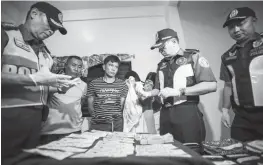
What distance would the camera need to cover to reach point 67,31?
2.55 feet

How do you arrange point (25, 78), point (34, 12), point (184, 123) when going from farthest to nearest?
point (184, 123), point (34, 12), point (25, 78)

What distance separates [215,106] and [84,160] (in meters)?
0.58

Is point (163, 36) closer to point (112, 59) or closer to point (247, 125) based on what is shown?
point (112, 59)

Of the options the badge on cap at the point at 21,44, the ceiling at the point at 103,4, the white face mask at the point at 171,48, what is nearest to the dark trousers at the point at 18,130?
the badge on cap at the point at 21,44

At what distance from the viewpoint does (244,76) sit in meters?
0.73

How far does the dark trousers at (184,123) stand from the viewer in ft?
2.46

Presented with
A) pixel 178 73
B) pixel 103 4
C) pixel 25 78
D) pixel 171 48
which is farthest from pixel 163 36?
pixel 25 78

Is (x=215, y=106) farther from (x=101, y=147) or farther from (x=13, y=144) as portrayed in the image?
(x=13, y=144)

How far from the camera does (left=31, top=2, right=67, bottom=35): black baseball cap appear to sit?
67 centimetres

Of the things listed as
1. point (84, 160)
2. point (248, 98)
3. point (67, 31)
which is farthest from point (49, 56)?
point (248, 98)

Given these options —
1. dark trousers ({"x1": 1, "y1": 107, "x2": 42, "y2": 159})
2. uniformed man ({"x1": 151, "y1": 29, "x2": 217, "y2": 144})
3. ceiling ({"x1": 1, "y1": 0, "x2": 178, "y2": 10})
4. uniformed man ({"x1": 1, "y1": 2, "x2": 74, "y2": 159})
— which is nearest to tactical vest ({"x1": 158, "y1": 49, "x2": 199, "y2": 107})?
uniformed man ({"x1": 151, "y1": 29, "x2": 217, "y2": 144})

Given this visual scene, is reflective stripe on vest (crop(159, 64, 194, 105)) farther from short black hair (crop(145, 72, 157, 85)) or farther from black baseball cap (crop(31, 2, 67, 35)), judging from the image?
black baseball cap (crop(31, 2, 67, 35))

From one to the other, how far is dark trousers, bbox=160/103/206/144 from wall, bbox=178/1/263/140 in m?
0.04

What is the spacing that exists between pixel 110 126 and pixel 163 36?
0.45 meters
